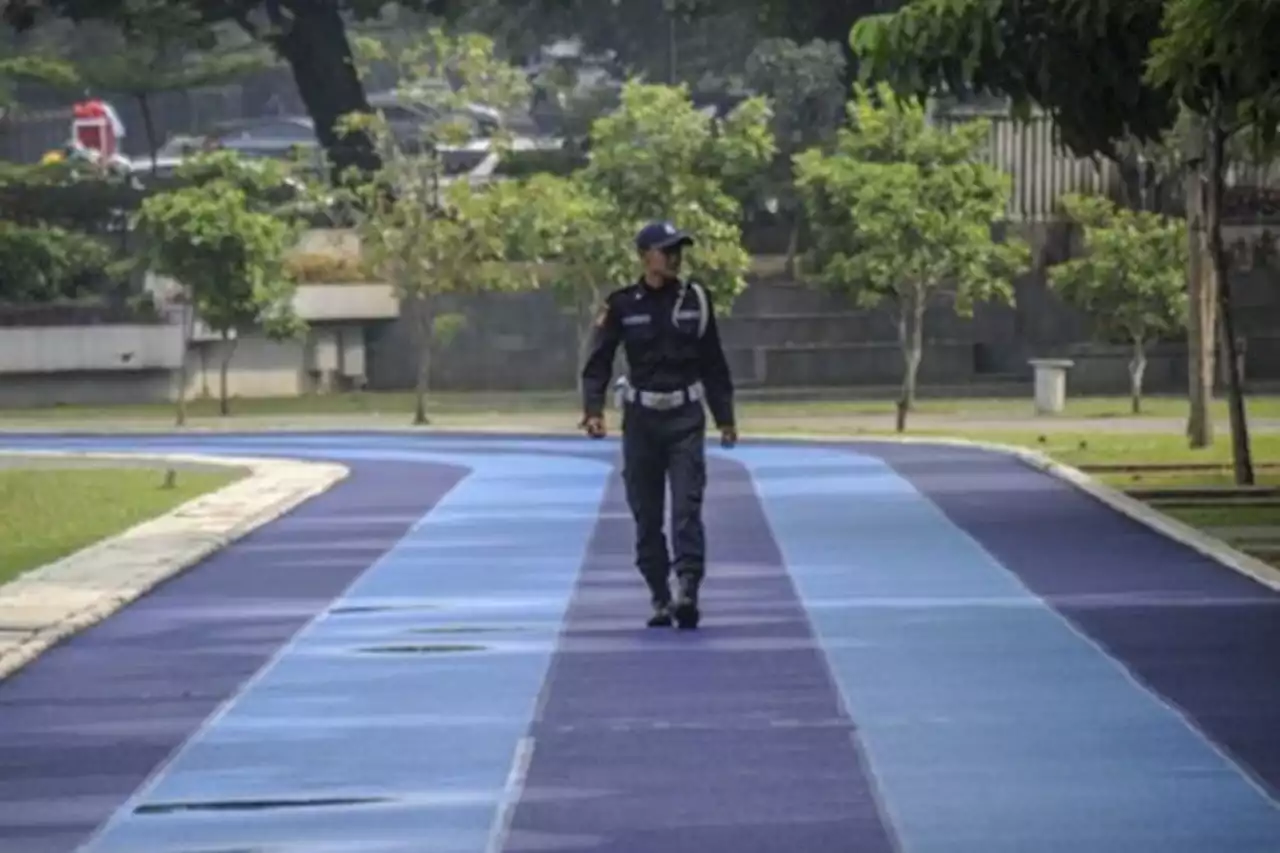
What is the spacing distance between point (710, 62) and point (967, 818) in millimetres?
63724

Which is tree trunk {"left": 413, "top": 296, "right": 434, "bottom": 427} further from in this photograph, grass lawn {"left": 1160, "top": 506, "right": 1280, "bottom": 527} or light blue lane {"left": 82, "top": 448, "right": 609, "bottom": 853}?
light blue lane {"left": 82, "top": 448, "right": 609, "bottom": 853}

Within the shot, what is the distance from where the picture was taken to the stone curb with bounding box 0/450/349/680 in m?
16.4

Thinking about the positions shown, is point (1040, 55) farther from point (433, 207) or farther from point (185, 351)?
point (185, 351)

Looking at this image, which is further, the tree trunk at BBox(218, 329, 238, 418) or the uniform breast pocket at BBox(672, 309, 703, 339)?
the tree trunk at BBox(218, 329, 238, 418)

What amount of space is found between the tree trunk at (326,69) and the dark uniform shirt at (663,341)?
4582 cm

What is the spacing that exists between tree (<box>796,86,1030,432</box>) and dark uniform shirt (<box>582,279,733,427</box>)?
27916 millimetres

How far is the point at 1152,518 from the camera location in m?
23.6

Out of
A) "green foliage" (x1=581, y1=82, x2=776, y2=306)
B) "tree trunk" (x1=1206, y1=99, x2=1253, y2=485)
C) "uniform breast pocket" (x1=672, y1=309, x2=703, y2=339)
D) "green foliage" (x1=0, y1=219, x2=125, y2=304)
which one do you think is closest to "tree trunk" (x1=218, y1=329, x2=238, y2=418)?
"green foliage" (x1=0, y1=219, x2=125, y2=304)

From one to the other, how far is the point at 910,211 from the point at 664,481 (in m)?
28.3

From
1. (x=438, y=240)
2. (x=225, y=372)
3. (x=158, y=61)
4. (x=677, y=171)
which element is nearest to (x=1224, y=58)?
(x=677, y=171)

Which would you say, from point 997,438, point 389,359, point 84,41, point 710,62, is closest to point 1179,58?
point 997,438

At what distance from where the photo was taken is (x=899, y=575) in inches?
776

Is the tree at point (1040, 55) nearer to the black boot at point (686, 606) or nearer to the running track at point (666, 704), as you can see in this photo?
the running track at point (666, 704)

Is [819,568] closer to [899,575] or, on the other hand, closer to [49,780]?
[899,575]
